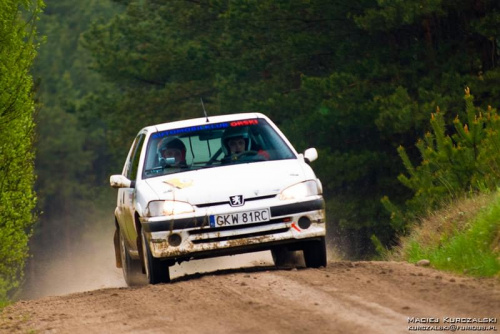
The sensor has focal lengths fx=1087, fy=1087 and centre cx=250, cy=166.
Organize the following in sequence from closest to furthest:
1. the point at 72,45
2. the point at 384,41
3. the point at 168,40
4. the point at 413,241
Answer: the point at 413,241, the point at 384,41, the point at 168,40, the point at 72,45

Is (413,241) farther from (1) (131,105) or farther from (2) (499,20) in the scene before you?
(1) (131,105)

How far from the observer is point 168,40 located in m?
43.3

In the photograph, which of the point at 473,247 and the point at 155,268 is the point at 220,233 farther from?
the point at 473,247

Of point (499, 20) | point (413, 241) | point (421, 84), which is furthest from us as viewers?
point (421, 84)

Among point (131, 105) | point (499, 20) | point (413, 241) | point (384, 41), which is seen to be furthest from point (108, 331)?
point (131, 105)

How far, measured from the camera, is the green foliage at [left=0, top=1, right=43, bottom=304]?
19.6m

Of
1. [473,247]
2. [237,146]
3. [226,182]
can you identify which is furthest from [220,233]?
[473,247]

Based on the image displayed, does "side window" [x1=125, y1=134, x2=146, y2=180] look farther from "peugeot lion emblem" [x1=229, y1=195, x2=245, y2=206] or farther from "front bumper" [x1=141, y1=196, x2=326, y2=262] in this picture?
"peugeot lion emblem" [x1=229, y1=195, x2=245, y2=206]

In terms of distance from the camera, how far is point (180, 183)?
34.8ft

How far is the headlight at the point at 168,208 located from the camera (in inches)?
406

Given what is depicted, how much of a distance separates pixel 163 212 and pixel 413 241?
354 cm

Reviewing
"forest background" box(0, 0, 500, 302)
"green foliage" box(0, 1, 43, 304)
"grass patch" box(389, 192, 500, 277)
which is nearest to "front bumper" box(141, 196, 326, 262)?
"grass patch" box(389, 192, 500, 277)

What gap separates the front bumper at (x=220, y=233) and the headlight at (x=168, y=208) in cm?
7

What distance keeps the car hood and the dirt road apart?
0.78 metres
